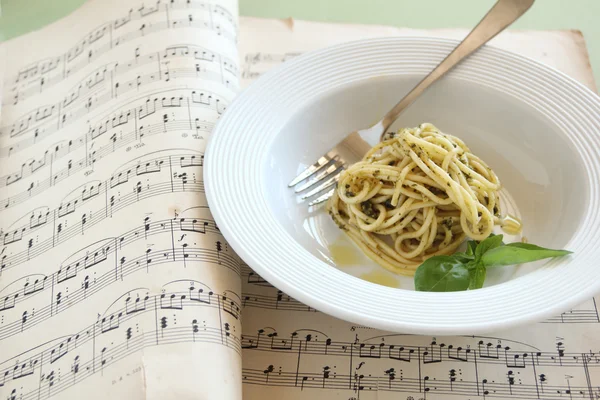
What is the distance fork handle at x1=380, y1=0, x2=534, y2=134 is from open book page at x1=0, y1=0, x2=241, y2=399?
1.76ft

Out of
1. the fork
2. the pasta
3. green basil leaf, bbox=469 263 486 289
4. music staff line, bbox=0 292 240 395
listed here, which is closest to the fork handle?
the fork

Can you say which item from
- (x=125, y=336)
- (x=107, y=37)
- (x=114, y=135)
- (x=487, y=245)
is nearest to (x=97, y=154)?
(x=114, y=135)

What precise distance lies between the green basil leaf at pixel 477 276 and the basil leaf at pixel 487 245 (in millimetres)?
27

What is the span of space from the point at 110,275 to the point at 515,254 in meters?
0.94

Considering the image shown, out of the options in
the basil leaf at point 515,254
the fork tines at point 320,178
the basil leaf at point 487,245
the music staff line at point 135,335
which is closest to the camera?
the music staff line at point 135,335

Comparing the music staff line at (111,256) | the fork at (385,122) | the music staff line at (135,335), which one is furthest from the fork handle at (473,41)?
the music staff line at (135,335)

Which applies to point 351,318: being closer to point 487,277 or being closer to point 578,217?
point 487,277

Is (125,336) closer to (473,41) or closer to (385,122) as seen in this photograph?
(385,122)

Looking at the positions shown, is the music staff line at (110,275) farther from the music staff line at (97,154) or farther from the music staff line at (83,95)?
the music staff line at (83,95)

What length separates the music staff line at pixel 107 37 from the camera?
1.98 meters

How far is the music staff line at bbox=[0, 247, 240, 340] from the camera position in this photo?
4.54ft

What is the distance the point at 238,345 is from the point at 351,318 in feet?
0.89

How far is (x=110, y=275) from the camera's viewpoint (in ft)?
4.59

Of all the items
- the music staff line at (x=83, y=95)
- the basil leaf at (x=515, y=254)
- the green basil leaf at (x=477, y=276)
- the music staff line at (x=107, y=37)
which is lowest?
the green basil leaf at (x=477, y=276)
